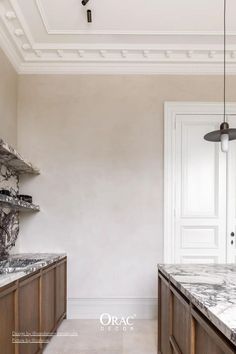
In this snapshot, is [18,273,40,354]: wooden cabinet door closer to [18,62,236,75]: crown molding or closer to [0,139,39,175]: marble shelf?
[0,139,39,175]: marble shelf

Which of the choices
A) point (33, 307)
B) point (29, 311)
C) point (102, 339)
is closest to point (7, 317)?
point (29, 311)

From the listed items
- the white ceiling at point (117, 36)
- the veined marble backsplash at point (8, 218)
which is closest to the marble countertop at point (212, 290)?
the veined marble backsplash at point (8, 218)

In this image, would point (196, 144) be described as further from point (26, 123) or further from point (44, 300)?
point (44, 300)

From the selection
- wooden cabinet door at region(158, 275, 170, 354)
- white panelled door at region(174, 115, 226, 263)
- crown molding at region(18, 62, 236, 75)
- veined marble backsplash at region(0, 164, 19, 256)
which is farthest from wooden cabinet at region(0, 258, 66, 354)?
crown molding at region(18, 62, 236, 75)

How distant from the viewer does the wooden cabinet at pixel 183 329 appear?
1.27 m

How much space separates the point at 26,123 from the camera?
4.17m

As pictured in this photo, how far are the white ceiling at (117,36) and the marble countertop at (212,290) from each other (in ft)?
7.86

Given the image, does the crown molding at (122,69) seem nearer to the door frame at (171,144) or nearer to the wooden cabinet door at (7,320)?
the door frame at (171,144)

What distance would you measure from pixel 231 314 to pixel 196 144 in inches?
125

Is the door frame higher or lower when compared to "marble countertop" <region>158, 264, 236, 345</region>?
higher

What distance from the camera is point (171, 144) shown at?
13.7ft

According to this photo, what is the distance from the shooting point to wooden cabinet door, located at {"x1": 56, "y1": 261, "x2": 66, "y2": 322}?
139 inches

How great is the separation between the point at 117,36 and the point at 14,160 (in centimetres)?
178

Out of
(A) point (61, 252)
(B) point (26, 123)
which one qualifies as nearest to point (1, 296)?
(A) point (61, 252)
